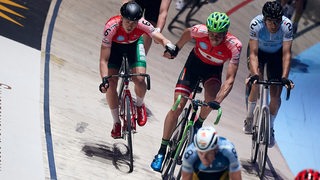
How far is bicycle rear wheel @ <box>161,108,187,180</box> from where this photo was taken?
826cm

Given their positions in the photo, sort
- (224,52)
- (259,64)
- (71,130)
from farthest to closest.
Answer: (259,64) < (71,130) < (224,52)

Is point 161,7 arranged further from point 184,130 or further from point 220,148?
point 220,148

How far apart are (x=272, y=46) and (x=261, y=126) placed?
3.39 ft

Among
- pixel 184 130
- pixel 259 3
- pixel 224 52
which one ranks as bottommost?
pixel 259 3

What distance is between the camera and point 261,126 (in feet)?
30.5

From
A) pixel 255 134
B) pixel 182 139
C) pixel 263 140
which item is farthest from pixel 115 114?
pixel 255 134

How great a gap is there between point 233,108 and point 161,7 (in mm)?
2395

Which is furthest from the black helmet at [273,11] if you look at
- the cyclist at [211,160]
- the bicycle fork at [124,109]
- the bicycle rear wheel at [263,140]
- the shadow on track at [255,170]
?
the cyclist at [211,160]

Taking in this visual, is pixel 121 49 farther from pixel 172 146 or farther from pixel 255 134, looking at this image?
pixel 255 134

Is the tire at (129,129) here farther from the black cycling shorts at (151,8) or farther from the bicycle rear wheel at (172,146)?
the black cycling shorts at (151,8)

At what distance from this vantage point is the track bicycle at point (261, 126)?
29.4 feet

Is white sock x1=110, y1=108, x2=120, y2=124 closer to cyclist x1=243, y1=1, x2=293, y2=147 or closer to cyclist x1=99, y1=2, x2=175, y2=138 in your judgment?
cyclist x1=99, y1=2, x2=175, y2=138

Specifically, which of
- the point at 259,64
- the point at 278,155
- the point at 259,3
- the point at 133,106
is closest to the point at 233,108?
the point at 278,155

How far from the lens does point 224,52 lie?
845 cm
